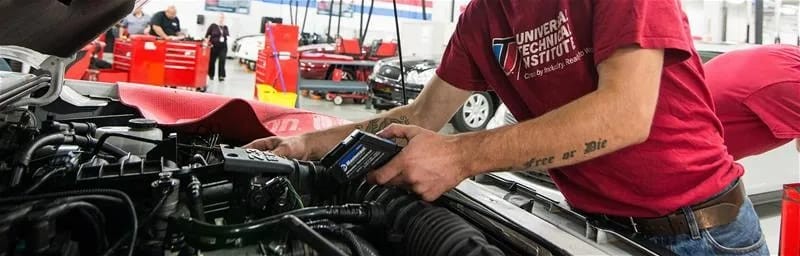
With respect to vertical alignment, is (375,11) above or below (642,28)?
above

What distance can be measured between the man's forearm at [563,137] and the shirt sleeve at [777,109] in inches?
37.7

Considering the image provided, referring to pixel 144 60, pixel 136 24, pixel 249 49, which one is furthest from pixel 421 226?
A: pixel 249 49

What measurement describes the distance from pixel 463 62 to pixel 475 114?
12.9ft

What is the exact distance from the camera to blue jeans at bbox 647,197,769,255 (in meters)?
1.13

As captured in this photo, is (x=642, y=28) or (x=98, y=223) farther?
(x=642, y=28)

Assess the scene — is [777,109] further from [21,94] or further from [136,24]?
[136,24]

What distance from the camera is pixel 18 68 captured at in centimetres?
135

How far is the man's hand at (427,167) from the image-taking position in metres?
0.92

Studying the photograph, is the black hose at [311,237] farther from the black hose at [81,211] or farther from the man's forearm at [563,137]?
the man's forearm at [563,137]

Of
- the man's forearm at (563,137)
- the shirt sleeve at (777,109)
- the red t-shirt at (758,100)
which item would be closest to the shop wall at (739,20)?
the red t-shirt at (758,100)

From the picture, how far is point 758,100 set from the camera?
64.2 inches

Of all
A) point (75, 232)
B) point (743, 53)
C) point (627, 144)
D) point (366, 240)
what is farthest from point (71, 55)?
point (743, 53)

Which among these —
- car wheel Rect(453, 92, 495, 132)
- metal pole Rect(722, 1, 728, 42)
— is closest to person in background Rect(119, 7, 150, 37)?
car wheel Rect(453, 92, 495, 132)

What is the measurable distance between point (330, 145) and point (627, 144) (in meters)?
0.72
